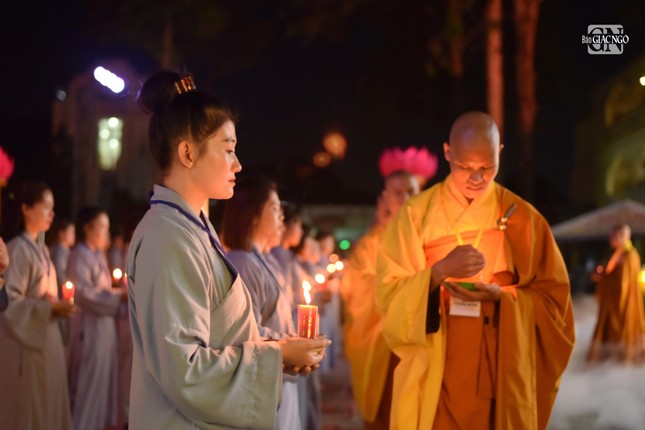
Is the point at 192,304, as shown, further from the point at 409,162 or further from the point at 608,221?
the point at 608,221

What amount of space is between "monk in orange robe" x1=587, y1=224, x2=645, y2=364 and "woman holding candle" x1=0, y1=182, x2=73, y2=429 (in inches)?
314

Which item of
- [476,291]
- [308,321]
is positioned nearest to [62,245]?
[476,291]

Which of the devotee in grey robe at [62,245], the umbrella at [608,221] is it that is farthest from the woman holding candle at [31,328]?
the umbrella at [608,221]

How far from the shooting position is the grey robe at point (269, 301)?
3.92 m

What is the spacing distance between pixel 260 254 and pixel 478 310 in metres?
1.15

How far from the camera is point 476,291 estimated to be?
377 cm

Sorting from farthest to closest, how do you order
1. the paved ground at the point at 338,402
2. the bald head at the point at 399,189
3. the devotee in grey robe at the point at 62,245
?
1. the devotee in grey robe at the point at 62,245
2. the paved ground at the point at 338,402
3. the bald head at the point at 399,189

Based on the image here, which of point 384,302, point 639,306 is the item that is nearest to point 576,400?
point 639,306

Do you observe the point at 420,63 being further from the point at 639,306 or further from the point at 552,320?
the point at 552,320

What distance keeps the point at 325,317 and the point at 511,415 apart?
7.32m

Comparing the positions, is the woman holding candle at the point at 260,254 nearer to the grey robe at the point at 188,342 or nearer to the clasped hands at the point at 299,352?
the clasped hands at the point at 299,352

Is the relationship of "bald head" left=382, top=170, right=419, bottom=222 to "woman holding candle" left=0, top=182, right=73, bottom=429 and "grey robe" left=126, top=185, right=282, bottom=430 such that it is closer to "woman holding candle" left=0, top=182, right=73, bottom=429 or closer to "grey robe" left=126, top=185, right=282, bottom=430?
"woman holding candle" left=0, top=182, right=73, bottom=429

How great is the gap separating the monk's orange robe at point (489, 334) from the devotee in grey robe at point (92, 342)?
3418 mm

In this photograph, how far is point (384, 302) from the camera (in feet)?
13.5
